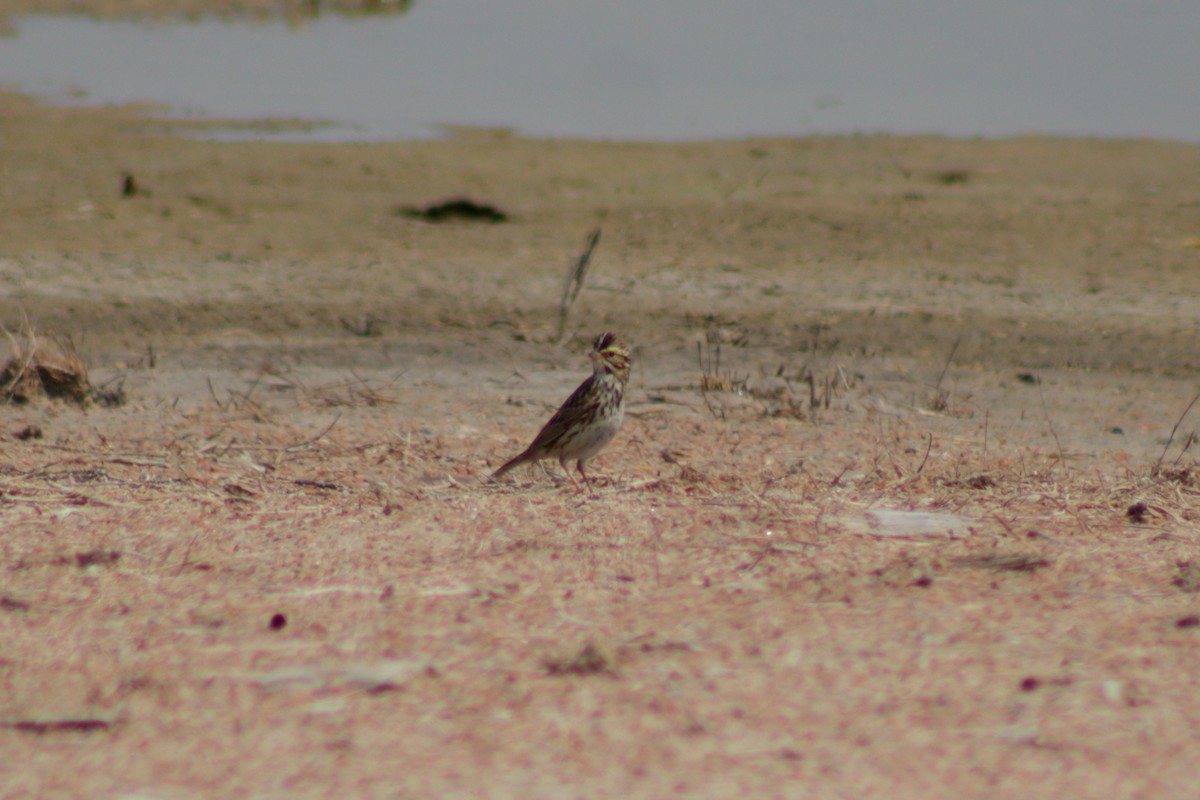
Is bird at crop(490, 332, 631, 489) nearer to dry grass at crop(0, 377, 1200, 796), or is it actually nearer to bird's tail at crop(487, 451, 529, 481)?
bird's tail at crop(487, 451, 529, 481)

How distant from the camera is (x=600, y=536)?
15.1ft

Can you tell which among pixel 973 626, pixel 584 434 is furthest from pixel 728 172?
pixel 973 626

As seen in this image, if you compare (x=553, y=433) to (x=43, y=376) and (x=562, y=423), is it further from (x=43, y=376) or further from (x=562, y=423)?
(x=43, y=376)

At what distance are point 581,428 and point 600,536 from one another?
138 cm

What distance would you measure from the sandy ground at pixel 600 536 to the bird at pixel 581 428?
0.17 meters

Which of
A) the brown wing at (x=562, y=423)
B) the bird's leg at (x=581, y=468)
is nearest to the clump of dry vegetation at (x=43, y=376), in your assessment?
the brown wing at (x=562, y=423)

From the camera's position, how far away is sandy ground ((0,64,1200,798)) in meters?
3.22

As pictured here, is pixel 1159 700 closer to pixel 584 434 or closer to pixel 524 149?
pixel 584 434

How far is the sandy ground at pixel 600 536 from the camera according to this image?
3221mm

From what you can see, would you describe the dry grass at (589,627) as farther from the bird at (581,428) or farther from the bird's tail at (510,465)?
the bird at (581,428)

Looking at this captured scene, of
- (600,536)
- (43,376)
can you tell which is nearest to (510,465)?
(600,536)

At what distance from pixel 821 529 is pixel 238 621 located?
5.93 ft

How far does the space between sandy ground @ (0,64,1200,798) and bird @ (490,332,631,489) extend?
171mm

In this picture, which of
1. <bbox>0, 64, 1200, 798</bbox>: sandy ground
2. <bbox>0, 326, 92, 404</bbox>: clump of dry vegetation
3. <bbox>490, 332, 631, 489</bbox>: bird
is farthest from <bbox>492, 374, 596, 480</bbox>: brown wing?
<bbox>0, 326, 92, 404</bbox>: clump of dry vegetation
